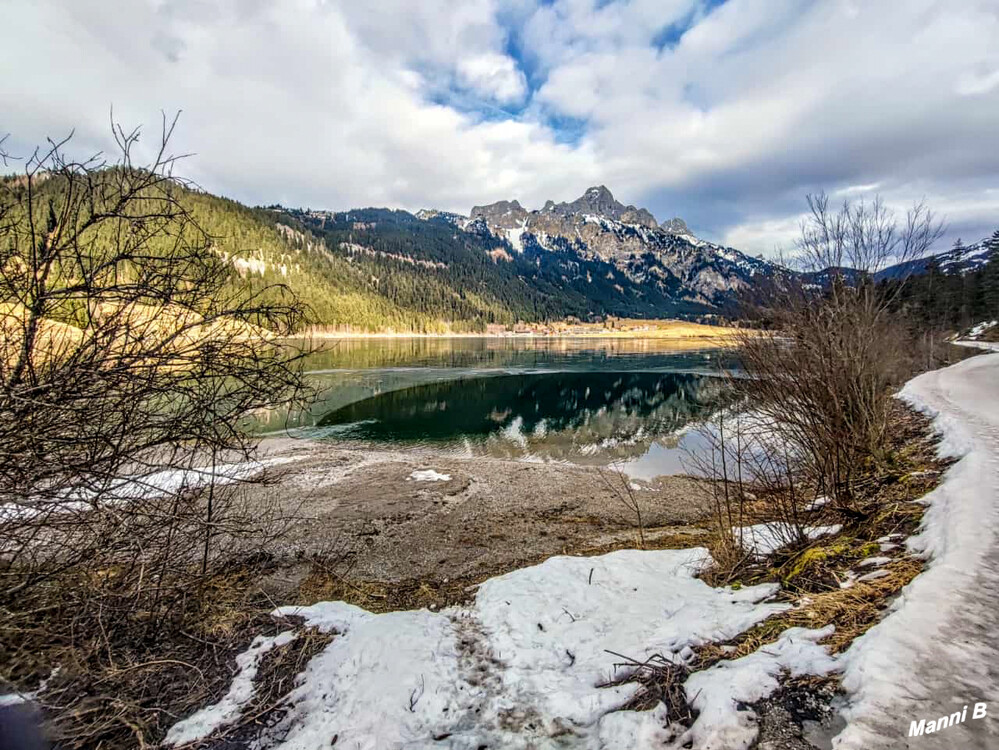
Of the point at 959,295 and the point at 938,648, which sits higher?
the point at 959,295

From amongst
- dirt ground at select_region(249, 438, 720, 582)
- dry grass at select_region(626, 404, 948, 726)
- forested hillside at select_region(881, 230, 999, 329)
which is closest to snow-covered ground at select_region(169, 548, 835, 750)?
dry grass at select_region(626, 404, 948, 726)

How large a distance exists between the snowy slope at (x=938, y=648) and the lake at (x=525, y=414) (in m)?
4.95

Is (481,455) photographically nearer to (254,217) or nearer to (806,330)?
(806,330)

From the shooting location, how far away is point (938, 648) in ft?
8.04

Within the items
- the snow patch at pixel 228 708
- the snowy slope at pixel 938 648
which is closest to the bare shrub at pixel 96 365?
the snow patch at pixel 228 708

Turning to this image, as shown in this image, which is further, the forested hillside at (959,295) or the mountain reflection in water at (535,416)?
the forested hillside at (959,295)

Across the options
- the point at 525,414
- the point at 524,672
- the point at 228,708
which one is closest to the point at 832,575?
the point at 524,672

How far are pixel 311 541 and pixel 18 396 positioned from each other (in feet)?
26.6

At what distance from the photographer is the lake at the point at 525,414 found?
18.8 m

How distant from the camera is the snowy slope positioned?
79.0 inches

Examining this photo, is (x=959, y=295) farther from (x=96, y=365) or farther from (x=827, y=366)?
(x=96, y=365)

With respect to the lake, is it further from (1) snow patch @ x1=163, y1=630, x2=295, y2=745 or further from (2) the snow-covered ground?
(1) snow patch @ x1=163, y1=630, x2=295, y2=745

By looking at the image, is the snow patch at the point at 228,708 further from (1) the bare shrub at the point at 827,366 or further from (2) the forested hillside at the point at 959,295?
(2) the forested hillside at the point at 959,295

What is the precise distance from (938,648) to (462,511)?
990 cm
